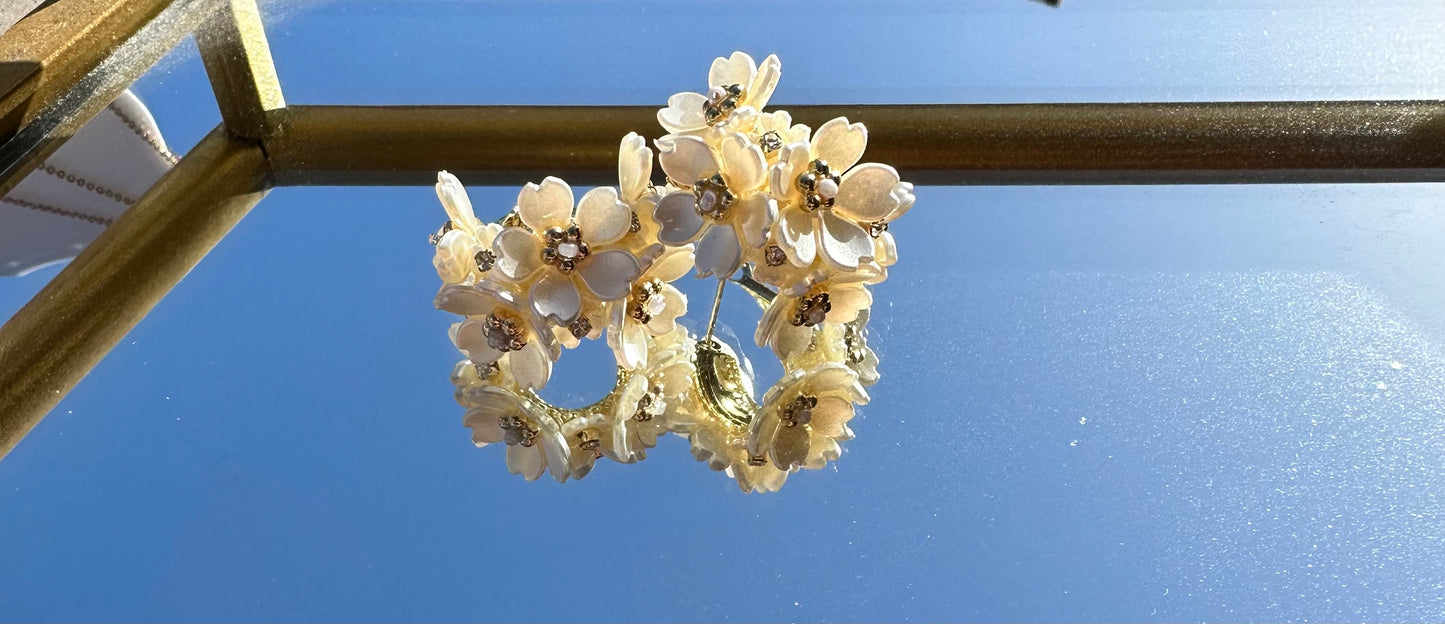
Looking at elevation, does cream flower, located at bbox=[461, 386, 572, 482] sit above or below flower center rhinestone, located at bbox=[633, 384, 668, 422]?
below

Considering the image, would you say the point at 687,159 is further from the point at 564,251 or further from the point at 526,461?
the point at 526,461

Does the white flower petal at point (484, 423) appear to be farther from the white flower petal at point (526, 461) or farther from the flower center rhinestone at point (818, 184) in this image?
the flower center rhinestone at point (818, 184)

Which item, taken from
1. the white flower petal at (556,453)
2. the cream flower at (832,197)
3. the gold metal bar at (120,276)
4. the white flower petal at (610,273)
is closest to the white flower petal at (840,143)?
the cream flower at (832,197)

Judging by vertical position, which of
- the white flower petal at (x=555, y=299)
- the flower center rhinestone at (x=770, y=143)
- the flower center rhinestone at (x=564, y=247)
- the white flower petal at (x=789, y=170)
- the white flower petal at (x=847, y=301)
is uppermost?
the flower center rhinestone at (x=770, y=143)

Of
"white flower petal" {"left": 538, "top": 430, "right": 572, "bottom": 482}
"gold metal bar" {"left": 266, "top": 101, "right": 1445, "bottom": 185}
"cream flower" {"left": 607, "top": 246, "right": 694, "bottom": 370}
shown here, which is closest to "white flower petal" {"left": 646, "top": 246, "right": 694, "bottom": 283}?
"cream flower" {"left": 607, "top": 246, "right": 694, "bottom": 370}

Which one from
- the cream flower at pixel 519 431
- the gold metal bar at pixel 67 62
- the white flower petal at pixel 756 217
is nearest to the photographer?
the white flower petal at pixel 756 217

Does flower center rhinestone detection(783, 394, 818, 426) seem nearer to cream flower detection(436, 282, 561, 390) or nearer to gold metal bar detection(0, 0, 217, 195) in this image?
cream flower detection(436, 282, 561, 390)

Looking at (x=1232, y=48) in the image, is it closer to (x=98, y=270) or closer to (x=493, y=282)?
(x=493, y=282)
